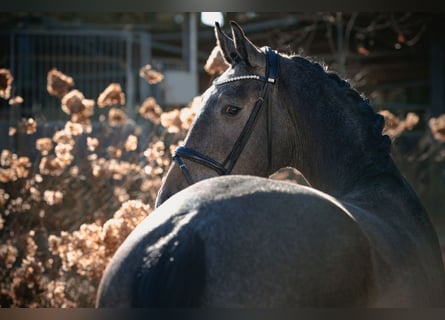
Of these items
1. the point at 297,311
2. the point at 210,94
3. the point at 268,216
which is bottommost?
the point at 297,311

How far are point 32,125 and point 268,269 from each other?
10.7ft

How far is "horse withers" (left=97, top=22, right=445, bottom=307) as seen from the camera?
5.24 ft

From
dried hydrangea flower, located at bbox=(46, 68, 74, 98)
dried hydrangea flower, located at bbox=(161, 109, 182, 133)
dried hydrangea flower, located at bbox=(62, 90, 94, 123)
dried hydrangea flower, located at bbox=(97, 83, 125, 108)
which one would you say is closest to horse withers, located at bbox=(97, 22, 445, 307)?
dried hydrangea flower, located at bbox=(161, 109, 182, 133)

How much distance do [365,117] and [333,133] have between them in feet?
0.48

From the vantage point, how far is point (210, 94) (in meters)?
2.79

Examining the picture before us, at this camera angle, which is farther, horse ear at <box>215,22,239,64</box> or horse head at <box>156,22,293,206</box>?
horse ear at <box>215,22,239,64</box>

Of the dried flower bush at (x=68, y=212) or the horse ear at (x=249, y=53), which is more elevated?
the horse ear at (x=249, y=53)

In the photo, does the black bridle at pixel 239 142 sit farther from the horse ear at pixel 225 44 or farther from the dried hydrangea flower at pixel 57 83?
the dried hydrangea flower at pixel 57 83

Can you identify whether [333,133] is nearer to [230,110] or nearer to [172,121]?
[230,110]

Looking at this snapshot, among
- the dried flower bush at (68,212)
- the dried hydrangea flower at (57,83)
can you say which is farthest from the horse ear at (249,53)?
the dried hydrangea flower at (57,83)

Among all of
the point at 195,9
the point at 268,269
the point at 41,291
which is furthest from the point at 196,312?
the point at 41,291

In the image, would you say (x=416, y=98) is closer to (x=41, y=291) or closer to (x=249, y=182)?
(x=41, y=291)

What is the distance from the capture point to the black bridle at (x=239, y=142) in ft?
8.85

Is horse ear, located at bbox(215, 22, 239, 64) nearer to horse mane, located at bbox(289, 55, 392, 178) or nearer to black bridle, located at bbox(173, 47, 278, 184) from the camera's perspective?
black bridle, located at bbox(173, 47, 278, 184)
